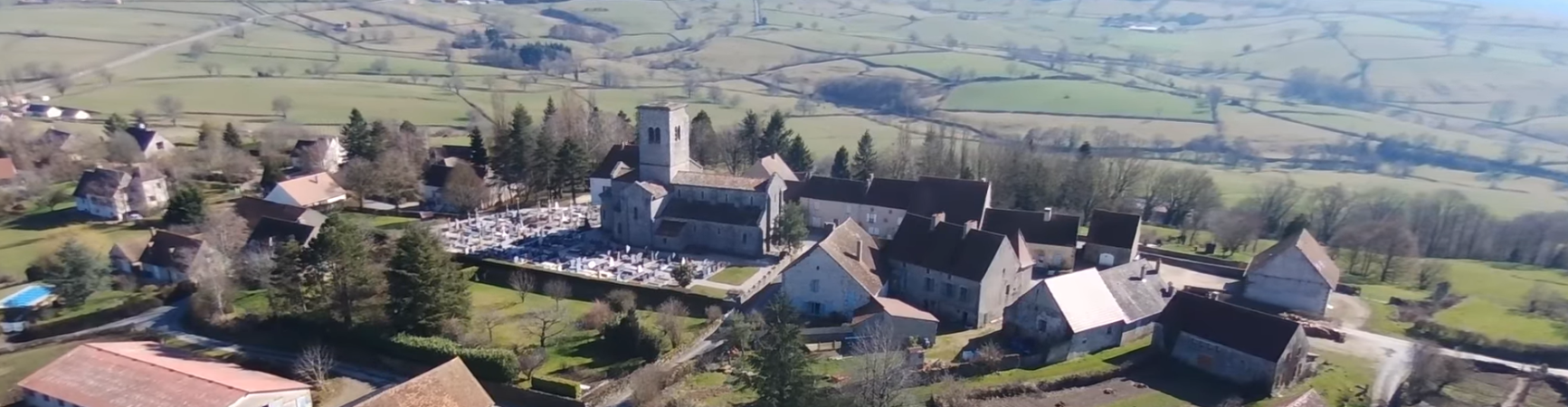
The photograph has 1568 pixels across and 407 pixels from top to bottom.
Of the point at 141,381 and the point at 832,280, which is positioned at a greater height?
the point at 832,280

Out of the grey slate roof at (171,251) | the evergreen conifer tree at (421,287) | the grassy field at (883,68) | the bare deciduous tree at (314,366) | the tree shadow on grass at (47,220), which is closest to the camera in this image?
the bare deciduous tree at (314,366)

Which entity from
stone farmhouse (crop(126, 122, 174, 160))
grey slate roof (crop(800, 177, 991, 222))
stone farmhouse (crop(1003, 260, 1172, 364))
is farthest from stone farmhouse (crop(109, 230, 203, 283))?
stone farmhouse (crop(1003, 260, 1172, 364))

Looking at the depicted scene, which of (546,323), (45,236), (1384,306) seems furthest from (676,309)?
(45,236)

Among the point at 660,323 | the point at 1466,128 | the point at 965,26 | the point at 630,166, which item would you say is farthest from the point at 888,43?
the point at 660,323

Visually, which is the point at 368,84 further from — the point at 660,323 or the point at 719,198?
the point at 660,323

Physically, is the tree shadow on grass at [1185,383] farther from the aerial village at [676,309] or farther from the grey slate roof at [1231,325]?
the grey slate roof at [1231,325]

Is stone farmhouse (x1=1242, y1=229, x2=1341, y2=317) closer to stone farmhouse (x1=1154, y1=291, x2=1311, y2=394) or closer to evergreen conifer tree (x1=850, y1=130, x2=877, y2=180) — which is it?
stone farmhouse (x1=1154, y1=291, x2=1311, y2=394)

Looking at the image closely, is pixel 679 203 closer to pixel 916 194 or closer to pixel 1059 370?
pixel 916 194

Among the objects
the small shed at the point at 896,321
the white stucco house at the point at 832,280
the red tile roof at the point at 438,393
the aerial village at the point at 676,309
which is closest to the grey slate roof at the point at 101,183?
the aerial village at the point at 676,309
